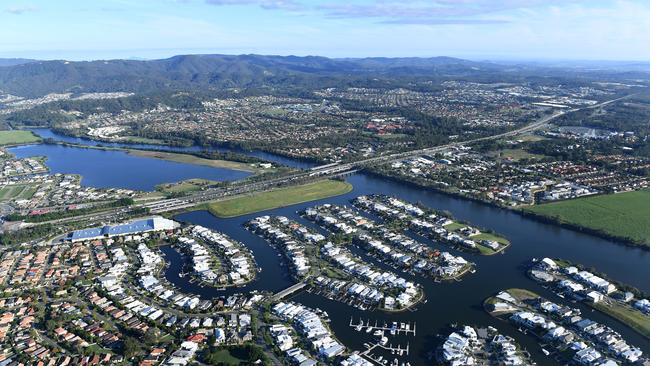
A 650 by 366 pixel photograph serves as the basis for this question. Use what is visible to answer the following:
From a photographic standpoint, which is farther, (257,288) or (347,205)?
(347,205)

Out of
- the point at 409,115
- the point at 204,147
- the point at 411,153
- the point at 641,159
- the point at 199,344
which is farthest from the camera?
the point at 409,115


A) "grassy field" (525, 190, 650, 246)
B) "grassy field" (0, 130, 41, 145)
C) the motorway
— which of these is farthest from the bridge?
"grassy field" (0, 130, 41, 145)

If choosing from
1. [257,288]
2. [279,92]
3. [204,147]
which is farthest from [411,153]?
[279,92]

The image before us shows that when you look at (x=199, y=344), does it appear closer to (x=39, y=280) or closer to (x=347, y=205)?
(x=39, y=280)

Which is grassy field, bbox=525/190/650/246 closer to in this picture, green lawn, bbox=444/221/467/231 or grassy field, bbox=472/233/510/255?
grassy field, bbox=472/233/510/255

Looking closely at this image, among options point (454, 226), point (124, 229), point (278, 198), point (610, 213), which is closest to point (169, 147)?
point (278, 198)

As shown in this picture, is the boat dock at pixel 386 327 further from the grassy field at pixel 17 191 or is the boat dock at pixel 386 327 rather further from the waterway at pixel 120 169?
the grassy field at pixel 17 191
